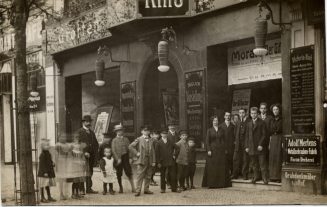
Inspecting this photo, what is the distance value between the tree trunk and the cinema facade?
3.32 feet

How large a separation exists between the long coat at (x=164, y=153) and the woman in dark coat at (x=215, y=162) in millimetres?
513

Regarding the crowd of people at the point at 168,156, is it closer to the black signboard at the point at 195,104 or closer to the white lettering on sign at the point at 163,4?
the black signboard at the point at 195,104

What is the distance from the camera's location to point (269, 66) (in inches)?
303

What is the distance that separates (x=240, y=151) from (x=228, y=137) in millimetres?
253

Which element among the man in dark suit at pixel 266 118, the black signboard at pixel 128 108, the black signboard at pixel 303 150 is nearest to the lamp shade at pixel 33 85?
the black signboard at pixel 128 108

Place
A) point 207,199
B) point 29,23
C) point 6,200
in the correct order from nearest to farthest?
point 207,199 → point 6,200 → point 29,23

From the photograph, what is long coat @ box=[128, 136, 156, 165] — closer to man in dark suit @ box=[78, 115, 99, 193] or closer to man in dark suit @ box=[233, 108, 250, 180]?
man in dark suit @ box=[78, 115, 99, 193]

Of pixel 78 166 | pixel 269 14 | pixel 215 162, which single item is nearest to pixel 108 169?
pixel 78 166

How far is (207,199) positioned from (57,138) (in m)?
2.61

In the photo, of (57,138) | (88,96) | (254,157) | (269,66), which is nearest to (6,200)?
(57,138)

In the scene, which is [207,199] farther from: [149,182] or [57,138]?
[57,138]

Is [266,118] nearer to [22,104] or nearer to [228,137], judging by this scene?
[228,137]

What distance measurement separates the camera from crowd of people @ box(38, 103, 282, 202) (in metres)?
7.68

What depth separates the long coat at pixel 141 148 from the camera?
8.16 m
